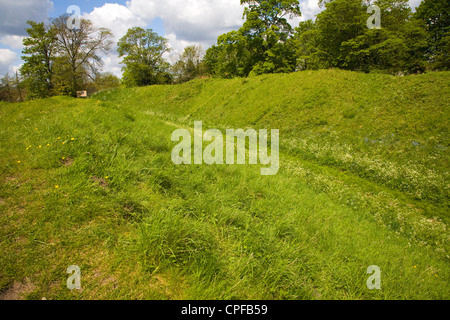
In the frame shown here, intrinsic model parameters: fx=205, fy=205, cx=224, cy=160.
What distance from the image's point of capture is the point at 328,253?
401cm

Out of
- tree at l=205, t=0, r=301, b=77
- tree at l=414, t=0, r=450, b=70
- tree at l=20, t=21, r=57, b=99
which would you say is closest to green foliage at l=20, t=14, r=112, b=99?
tree at l=20, t=21, r=57, b=99

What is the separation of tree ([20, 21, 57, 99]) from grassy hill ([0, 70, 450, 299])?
32142 millimetres

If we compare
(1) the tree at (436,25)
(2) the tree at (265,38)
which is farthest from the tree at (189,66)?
(1) the tree at (436,25)

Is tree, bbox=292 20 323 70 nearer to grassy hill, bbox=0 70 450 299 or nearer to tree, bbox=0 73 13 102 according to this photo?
grassy hill, bbox=0 70 450 299

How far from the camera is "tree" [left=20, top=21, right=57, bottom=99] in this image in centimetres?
2822

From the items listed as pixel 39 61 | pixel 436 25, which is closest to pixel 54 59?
pixel 39 61

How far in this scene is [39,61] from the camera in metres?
29.5

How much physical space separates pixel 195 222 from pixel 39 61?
4002 cm

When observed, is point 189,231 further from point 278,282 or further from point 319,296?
point 319,296

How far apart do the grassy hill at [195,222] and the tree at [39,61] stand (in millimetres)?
32142

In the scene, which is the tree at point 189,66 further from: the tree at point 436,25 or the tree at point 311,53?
the tree at point 436,25

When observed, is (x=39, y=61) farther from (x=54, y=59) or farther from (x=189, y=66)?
(x=189, y=66)

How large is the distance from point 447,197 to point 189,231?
33.8 ft
